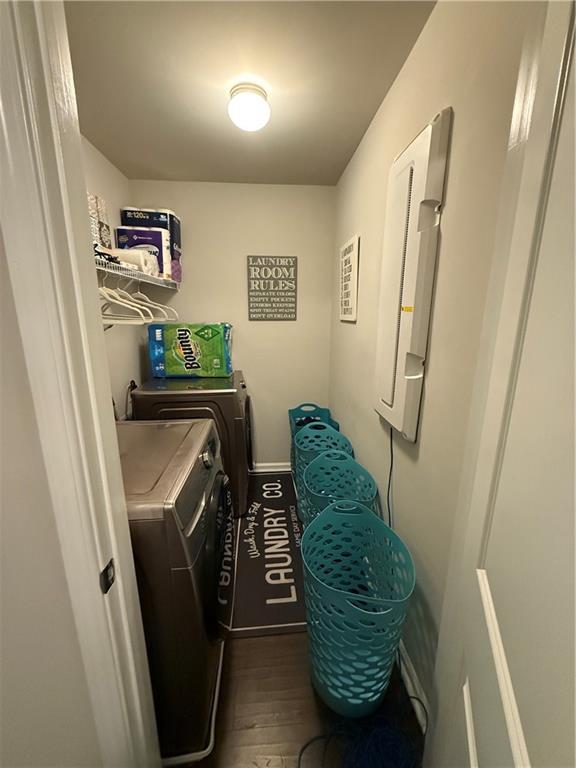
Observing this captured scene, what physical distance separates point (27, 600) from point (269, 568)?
1.51 m

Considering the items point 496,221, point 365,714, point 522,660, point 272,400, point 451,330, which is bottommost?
point 365,714

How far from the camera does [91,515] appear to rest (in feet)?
1.85

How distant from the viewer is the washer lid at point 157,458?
2.67ft

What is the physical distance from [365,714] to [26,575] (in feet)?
4.20

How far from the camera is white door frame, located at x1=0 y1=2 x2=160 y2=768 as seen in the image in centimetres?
42

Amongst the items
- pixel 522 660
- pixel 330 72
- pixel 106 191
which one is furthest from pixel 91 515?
pixel 106 191

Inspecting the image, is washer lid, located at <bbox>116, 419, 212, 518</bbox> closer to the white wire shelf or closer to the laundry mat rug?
the white wire shelf

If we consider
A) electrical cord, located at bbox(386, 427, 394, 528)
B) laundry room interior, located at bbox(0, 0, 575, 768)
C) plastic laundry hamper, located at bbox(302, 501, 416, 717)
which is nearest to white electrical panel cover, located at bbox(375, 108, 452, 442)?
laundry room interior, located at bbox(0, 0, 575, 768)

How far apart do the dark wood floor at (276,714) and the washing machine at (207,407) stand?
99cm

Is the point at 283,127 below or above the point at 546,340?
above

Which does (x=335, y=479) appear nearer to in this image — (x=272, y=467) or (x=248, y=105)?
(x=272, y=467)

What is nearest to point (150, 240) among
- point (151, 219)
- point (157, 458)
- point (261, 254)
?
point (151, 219)

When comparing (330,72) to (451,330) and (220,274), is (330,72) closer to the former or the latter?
(451,330)

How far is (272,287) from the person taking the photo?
2.49 metres
